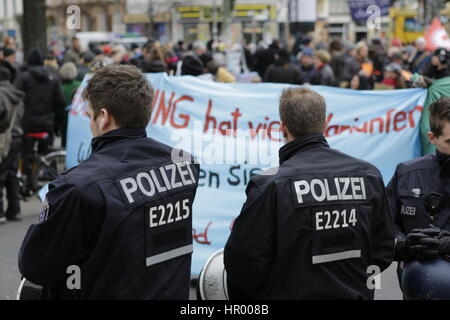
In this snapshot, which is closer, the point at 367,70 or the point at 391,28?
the point at 367,70

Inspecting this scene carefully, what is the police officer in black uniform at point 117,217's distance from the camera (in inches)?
110

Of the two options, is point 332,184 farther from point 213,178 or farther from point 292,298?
point 213,178

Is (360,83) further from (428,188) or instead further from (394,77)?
(428,188)

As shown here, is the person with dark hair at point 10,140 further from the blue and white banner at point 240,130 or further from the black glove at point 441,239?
the black glove at point 441,239

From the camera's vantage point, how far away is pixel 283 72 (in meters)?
12.6

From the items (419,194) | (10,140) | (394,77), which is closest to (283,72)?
(394,77)

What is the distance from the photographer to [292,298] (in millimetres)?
3037

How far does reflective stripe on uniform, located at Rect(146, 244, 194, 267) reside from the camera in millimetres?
2896

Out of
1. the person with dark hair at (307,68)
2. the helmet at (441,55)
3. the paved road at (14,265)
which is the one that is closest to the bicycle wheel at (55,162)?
the paved road at (14,265)

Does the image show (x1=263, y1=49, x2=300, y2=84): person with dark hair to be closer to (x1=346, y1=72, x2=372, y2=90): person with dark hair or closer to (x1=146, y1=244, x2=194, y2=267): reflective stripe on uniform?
(x1=346, y1=72, x2=372, y2=90): person with dark hair

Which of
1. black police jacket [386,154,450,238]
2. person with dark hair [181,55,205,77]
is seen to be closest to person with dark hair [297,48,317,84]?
person with dark hair [181,55,205,77]

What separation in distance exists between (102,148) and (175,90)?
4.48 metres
